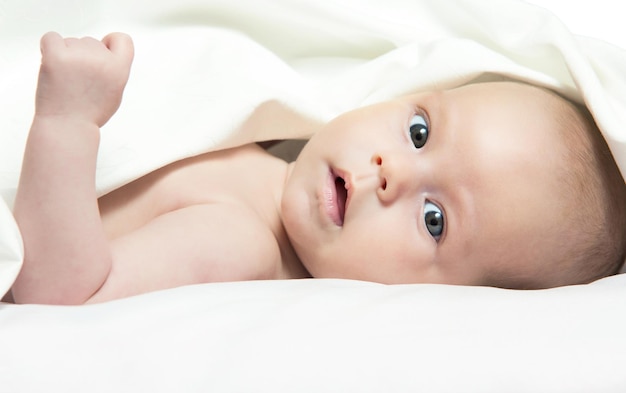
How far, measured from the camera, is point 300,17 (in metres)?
Answer: 1.64

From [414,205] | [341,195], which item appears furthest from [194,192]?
[414,205]

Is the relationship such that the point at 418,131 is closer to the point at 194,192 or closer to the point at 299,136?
the point at 299,136

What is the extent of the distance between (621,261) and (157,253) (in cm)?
78

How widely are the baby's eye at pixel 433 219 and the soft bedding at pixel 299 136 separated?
0.74 ft

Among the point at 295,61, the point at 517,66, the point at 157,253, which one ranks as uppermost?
the point at 517,66

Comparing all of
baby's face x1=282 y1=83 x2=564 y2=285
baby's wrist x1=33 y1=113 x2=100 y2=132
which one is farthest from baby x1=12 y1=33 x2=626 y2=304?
baby's wrist x1=33 y1=113 x2=100 y2=132

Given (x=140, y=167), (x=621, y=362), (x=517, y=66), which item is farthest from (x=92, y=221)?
(x=517, y=66)

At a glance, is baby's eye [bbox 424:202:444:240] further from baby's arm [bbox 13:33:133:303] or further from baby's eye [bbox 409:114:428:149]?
baby's arm [bbox 13:33:133:303]

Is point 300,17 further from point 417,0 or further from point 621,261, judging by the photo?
point 621,261

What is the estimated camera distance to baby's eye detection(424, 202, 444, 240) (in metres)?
1.32

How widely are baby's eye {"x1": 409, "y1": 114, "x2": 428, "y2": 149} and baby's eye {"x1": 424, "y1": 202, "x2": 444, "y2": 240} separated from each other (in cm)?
11

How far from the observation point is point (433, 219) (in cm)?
132

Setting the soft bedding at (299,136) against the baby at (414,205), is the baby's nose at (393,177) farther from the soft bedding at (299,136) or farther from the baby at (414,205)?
the soft bedding at (299,136)

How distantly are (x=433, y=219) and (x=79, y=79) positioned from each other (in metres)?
0.59
